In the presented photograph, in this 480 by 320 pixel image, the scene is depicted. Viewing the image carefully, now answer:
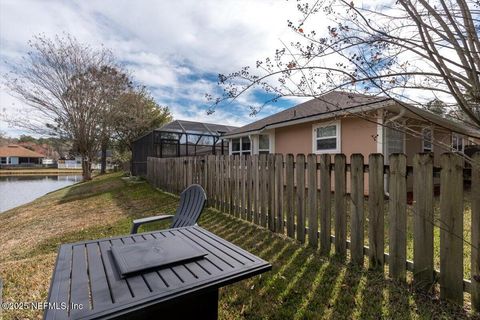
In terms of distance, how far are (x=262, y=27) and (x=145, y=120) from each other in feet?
67.4

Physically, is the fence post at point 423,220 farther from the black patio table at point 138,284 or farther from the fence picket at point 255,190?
the fence picket at point 255,190

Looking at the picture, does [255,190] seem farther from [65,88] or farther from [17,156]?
[17,156]

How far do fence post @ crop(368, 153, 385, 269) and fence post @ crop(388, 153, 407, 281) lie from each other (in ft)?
0.37

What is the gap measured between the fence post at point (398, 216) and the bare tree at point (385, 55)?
69 centimetres

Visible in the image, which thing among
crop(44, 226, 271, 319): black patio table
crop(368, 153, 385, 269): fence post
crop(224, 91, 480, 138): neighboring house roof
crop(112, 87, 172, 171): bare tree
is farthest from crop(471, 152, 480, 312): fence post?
crop(112, 87, 172, 171): bare tree

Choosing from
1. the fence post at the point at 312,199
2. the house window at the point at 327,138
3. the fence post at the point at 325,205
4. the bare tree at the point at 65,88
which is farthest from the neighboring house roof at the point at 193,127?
the fence post at the point at 325,205

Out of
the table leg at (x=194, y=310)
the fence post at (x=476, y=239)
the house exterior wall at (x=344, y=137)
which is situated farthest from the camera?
the house exterior wall at (x=344, y=137)

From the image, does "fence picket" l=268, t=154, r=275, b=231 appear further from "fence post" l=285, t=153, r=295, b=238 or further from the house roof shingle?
the house roof shingle

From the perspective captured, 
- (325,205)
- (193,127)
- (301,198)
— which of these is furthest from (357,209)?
(193,127)

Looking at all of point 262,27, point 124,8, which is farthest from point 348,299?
point 124,8

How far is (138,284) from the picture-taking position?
137cm

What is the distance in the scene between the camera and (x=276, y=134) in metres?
11.2

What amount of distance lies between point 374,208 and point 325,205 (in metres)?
0.66

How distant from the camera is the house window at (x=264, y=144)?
11762 mm
